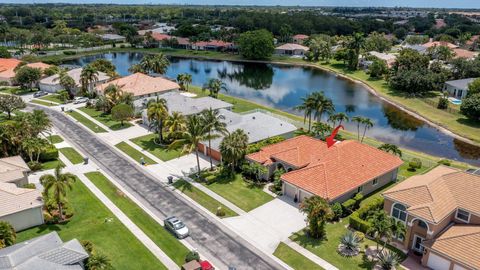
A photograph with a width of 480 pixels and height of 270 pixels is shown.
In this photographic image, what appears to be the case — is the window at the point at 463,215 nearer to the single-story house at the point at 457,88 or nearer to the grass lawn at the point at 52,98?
the single-story house at the point at 457,88

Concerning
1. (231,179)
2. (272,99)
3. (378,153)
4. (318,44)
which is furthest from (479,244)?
(318,44)

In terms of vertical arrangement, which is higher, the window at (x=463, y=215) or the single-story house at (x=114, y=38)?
the single-story house at (x=114, y=38)

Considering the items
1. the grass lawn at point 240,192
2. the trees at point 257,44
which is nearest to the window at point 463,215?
the grass lawn at point 240,192

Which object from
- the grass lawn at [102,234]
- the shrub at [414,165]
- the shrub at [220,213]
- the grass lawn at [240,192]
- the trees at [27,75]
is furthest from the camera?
the trees at [27,75]

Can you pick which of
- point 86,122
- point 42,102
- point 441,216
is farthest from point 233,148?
point 42,102

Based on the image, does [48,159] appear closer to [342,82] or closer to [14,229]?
[14,229]

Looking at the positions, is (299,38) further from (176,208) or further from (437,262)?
(437,262)
